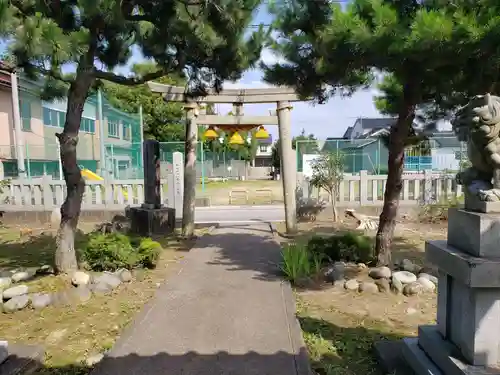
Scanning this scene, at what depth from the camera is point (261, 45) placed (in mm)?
5461

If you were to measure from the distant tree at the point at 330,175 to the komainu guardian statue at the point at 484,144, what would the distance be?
7.22 m

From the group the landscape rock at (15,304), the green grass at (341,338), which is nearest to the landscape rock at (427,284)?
the green grass at (341,338)

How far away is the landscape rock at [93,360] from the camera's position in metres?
2.92

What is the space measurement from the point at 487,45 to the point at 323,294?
2948mm

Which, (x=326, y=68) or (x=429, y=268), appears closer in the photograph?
(x=326, y=68)

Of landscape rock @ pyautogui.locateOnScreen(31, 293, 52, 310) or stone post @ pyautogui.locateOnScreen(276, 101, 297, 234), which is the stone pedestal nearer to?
landscape rock @ pyautogui.locateOnScreen(31, 293, 52, 310)

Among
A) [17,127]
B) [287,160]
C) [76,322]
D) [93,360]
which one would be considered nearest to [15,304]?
[76,322]

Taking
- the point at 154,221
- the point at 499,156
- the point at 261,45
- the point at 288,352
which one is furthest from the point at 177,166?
the point at 499,156

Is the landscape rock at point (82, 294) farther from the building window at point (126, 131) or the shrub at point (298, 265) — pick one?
the building window at point (126, 131)

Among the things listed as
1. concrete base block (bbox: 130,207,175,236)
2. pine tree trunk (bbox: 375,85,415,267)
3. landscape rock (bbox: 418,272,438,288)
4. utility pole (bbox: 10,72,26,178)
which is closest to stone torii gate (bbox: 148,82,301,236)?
concrete base block (bbox: 130,207,175,236)

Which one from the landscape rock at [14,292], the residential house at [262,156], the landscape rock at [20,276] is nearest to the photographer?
the landscape rock at [14,292]

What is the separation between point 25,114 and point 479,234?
57.4 feet

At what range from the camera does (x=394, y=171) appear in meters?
4.74

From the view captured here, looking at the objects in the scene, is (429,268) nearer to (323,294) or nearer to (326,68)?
(323,294)
